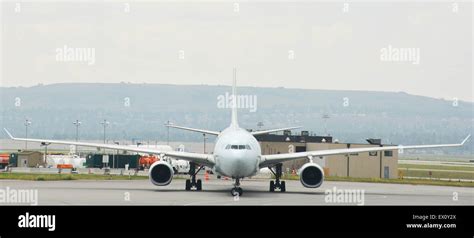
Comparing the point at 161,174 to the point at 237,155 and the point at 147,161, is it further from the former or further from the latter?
the point at 147,161

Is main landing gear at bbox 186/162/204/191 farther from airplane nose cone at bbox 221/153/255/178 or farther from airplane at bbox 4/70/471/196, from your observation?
airplane nose cone at bbox 221/153/255/178

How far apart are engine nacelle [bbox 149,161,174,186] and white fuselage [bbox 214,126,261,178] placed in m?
3.41

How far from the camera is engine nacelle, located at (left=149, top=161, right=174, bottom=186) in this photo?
52188 mm

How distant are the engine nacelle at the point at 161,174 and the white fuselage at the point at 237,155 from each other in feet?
11.2

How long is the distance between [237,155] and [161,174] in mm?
6474

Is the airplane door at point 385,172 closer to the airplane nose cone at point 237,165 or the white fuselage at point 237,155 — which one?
the white fuselage at point 237,155

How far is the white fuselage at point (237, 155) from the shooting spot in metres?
47.8

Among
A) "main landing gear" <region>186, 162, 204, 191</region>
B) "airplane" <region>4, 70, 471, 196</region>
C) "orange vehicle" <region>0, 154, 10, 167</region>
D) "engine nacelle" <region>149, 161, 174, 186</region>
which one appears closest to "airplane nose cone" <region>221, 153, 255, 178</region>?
"airplane" <region>4, 70, 471, 196</region>

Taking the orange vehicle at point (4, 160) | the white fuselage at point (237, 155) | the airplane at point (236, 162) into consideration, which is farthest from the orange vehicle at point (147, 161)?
the white fuselage at point (237, 155)
